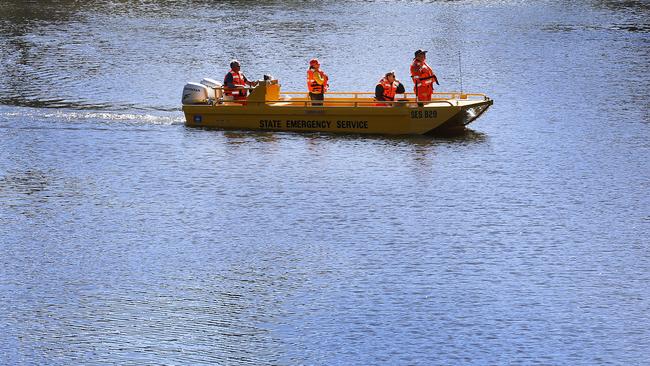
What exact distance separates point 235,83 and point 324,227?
12.1 metres

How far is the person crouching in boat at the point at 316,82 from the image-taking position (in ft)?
131

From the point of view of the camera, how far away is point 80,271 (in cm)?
2694

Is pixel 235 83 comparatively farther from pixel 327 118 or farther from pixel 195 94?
pixel 327 118

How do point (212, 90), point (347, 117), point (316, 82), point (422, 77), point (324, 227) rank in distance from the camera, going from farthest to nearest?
point (212, 90) < point (316, 82) < point (347, 117) < point (422, 77) < point (324, 227)

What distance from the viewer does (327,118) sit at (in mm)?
39562

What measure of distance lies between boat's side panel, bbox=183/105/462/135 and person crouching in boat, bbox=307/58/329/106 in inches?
28.3

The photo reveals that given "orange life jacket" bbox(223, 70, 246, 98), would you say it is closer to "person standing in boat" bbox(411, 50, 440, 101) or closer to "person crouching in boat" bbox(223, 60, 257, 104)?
"person crouching in boat" bbox(223, 60, 257, 104)

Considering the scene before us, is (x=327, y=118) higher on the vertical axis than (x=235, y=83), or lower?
lower

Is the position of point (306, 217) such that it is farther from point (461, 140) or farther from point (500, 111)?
point (500, 111)

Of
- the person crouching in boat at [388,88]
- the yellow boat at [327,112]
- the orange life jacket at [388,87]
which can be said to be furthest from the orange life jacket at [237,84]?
the orange life jacket at [388,87]

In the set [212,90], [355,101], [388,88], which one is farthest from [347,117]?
[212,90]

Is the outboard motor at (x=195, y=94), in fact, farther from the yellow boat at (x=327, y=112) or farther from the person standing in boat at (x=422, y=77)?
the person standing in boat at (x=422, y=77)

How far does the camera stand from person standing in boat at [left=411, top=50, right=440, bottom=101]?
3897cm

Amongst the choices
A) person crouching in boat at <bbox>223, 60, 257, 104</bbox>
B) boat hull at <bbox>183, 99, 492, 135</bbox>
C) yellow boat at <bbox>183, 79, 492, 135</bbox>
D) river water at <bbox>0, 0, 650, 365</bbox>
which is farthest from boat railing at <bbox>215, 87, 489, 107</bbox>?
river water at <bbox>0, 0, 650, 365</bbox>
